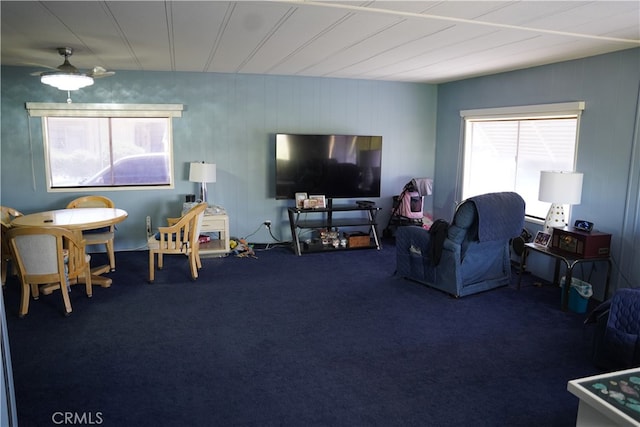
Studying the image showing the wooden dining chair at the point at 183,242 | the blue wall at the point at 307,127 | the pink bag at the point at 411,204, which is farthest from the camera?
the pink bag at the point at 411,204

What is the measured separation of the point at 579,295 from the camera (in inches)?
156

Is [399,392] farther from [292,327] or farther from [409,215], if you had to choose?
[409,215]

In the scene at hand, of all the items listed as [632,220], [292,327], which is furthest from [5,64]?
[632,220]

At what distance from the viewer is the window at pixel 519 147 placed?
4746 mm

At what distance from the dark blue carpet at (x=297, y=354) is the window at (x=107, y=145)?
1.58 meters

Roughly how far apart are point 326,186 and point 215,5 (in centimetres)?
348

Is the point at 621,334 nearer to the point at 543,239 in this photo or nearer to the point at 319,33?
the point at 543,239

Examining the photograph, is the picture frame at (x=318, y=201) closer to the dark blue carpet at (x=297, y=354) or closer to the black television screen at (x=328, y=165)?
the black television screen at (x=328, y=165)

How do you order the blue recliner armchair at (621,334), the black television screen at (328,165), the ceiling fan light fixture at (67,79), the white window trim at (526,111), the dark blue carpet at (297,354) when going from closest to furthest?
the dark blue carpet at (297,354)
the blue recliner armchair at (621,334)
the ceiling fan light fixture at (67,79)
the white window trim at (526,111)
the black television screen at (328,165)

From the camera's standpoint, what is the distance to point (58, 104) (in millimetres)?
5398

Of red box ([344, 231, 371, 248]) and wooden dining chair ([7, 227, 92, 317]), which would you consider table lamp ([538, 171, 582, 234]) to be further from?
wooden dining chair ([7, 227, 92, 317])

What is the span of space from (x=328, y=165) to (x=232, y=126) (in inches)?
53.1

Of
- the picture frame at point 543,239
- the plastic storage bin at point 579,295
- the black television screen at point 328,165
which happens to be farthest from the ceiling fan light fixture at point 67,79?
the plastic storage bin at point 579,295

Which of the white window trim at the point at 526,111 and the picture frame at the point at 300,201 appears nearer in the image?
the white window trim at the point at 526,111
